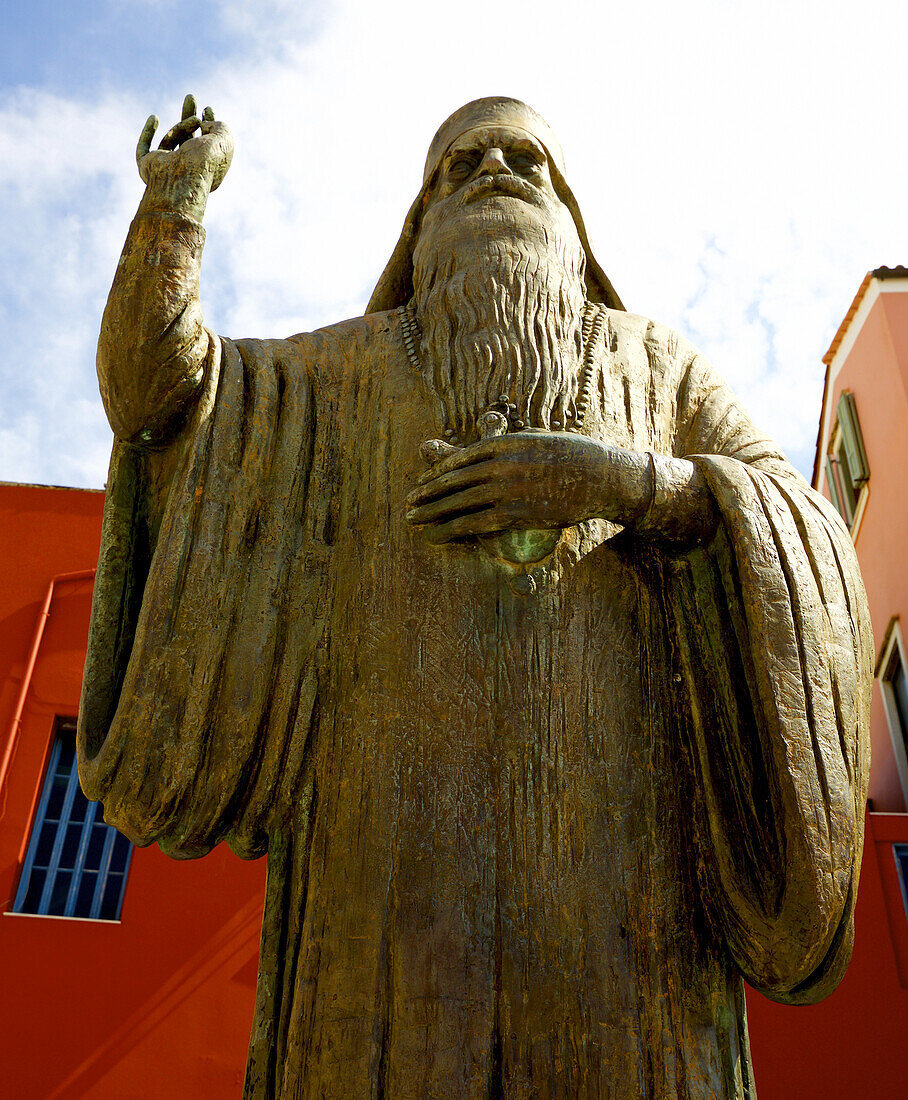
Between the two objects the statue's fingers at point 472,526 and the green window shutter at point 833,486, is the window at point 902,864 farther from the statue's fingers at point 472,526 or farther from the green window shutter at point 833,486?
the statue's fingers at point 472,526

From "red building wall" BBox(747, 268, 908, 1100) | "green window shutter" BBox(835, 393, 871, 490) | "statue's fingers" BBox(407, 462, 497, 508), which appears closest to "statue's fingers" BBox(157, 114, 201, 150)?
"statue's fingers" BBox(407, 462, 497, 508)

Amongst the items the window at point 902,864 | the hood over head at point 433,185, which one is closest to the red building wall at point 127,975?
the window at point 902,864

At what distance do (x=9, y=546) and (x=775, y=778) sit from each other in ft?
31.8

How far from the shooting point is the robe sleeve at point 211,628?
225cm

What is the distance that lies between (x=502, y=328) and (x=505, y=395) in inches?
8.3

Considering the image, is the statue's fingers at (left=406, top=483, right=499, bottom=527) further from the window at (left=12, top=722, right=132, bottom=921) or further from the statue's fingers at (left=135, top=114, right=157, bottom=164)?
the window at (left=12, top=722, right=132, bottom=921)

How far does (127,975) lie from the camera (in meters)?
8.97

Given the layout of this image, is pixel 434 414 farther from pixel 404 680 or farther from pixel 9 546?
pixel 9 546

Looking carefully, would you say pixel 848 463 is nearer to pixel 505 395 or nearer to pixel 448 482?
pixel 505 395

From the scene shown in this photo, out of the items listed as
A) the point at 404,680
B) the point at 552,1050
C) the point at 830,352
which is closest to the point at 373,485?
the point at 404,680

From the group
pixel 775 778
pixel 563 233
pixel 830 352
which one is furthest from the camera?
pixel 830 352

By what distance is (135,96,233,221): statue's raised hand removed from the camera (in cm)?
249

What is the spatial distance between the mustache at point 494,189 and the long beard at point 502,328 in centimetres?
16

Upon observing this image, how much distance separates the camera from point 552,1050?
195cm
